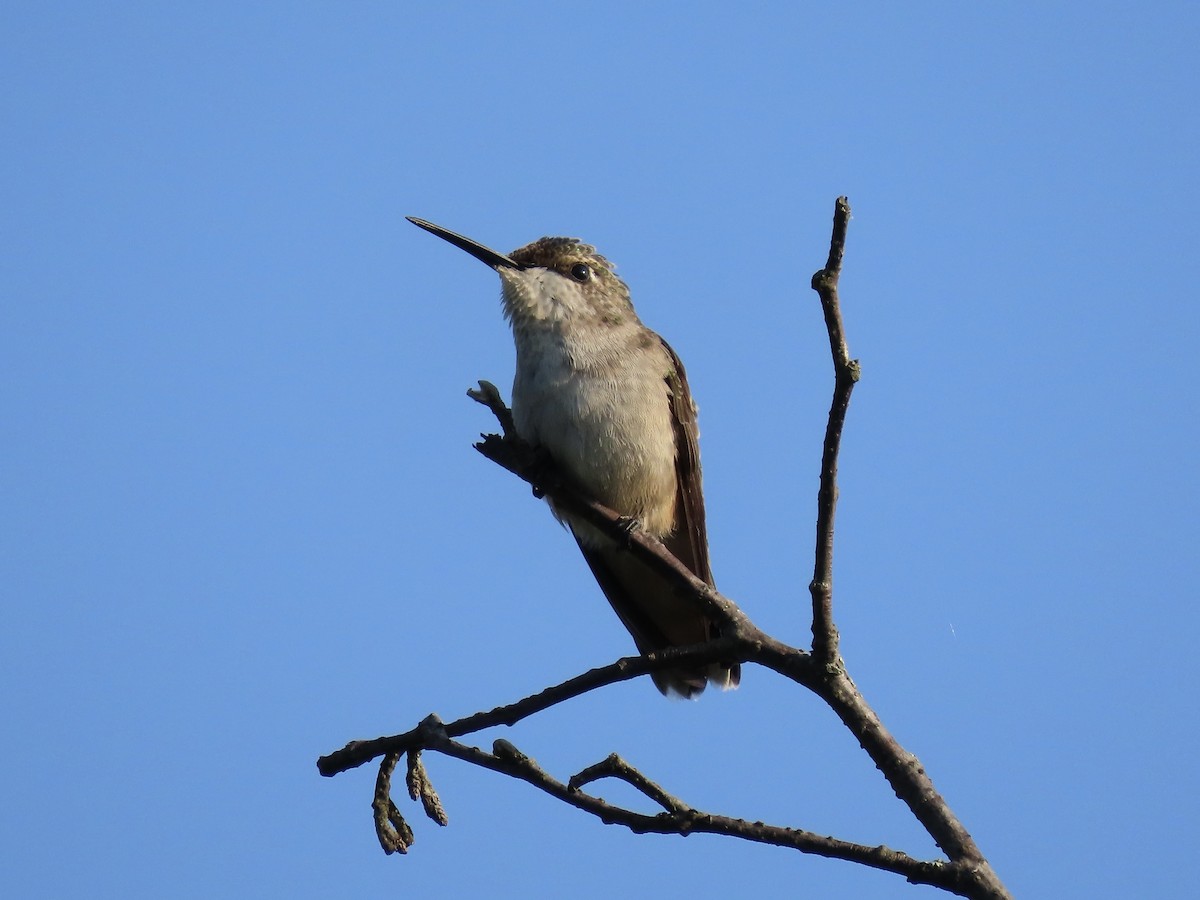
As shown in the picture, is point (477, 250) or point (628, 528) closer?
point (628, 528)

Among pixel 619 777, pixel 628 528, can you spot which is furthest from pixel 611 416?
pixel 619 777

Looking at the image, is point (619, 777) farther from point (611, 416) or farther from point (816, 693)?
point (611, 416)

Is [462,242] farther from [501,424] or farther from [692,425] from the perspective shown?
[501,424]

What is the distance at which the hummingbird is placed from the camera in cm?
691

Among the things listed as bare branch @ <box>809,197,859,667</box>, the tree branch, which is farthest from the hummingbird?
bare branch @ <box>809,197,859,667</box>

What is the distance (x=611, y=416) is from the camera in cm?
688

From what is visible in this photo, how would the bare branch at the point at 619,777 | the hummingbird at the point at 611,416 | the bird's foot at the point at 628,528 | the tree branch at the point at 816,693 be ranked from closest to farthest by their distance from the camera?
the tree branch at the point at 816,693 < the bare branch at the point at 619,777 < the bird's foot at the point at 628,528 < the hummingbird at the point at 611,416

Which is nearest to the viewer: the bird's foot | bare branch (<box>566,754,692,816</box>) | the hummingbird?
bare branch (<box>566,754,692,816</box>)

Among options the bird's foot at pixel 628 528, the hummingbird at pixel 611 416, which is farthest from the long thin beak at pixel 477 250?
the bird's foot at pixel 628 528

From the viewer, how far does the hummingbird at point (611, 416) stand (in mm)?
6910

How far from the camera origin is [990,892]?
11.0ft

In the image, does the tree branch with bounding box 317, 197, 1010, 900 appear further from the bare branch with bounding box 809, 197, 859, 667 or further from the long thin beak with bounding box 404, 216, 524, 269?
the long thin beak with bounding box 404, 216, 524, 269

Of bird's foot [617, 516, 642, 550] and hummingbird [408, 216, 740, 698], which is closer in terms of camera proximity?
bird's foot [617, 516, 642, 550]

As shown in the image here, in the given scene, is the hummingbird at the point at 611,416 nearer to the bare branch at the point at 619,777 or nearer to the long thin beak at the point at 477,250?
the long thin beak at the point at 477,250
